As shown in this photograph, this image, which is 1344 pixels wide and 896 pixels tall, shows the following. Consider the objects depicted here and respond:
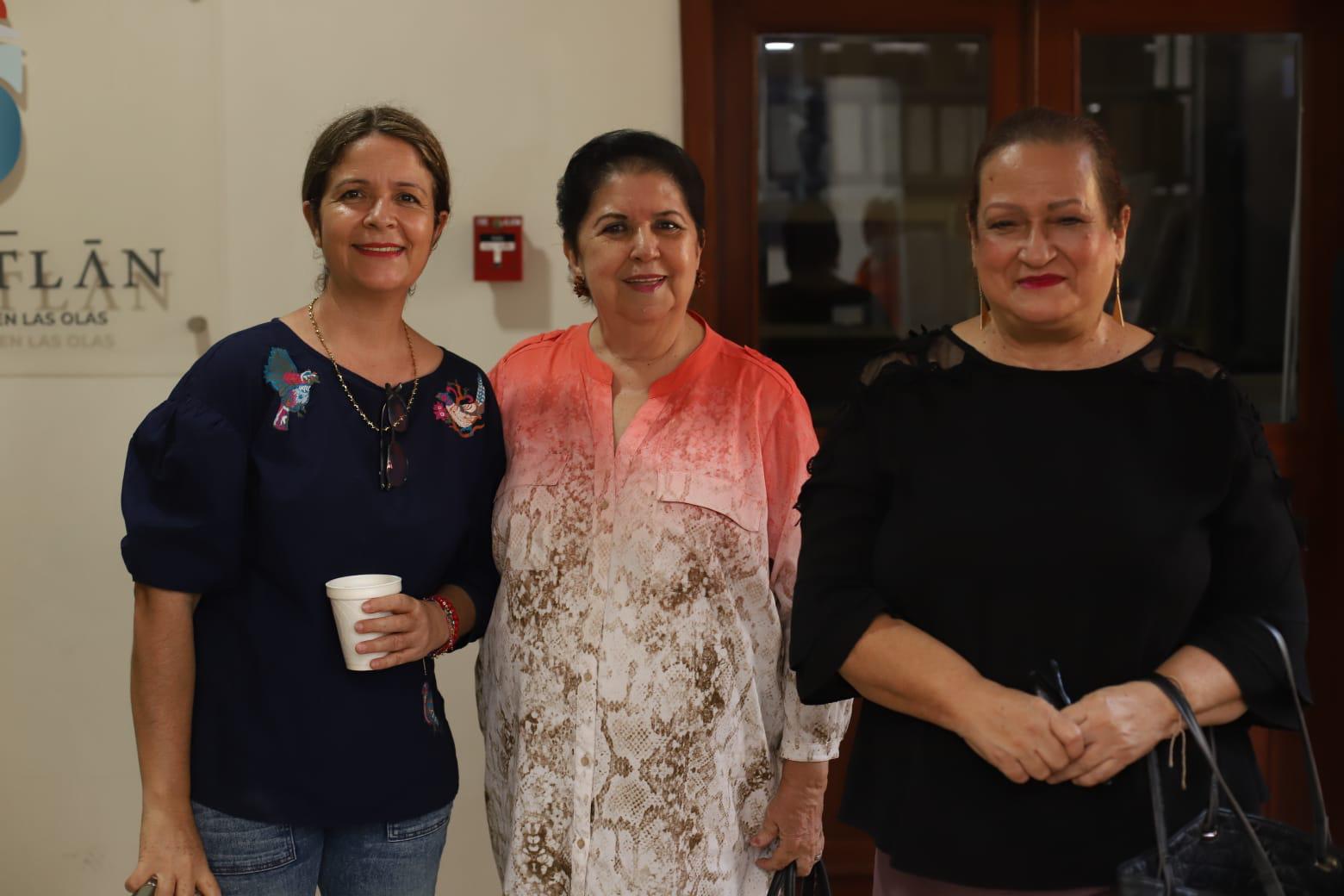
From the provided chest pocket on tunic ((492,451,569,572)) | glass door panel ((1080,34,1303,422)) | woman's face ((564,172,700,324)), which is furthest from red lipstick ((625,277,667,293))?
glass door panel ((1080,34,1303,422))

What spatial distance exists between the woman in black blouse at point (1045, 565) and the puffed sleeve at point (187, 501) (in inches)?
30.0

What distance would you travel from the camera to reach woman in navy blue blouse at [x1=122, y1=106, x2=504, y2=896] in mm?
1529

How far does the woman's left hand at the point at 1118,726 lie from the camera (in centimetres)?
123

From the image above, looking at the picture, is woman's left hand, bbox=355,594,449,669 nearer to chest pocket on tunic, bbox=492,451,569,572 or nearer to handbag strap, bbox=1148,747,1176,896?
chest pocket on tunic, bbox=492,451,569,572

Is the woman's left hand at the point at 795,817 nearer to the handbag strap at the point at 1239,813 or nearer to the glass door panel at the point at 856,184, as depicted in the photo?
the handbag strap at the point at 1239,813

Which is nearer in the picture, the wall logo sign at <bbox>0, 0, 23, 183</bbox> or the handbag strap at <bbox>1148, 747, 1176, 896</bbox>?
the handbag strap at <bbox>1148, 747, 1176, 896</bbox>

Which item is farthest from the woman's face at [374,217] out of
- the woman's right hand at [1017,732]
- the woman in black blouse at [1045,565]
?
the woman's right hand at [1017,732]

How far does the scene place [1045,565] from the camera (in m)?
1.28

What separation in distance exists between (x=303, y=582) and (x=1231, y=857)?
1.15 meters

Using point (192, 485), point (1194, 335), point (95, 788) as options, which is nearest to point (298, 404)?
point (192, 485)

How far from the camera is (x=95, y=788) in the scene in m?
2.80

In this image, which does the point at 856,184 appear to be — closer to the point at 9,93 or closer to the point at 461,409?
the point at 461,409

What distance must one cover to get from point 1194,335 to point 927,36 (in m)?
0.97

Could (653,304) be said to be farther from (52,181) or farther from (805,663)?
(52,181)
